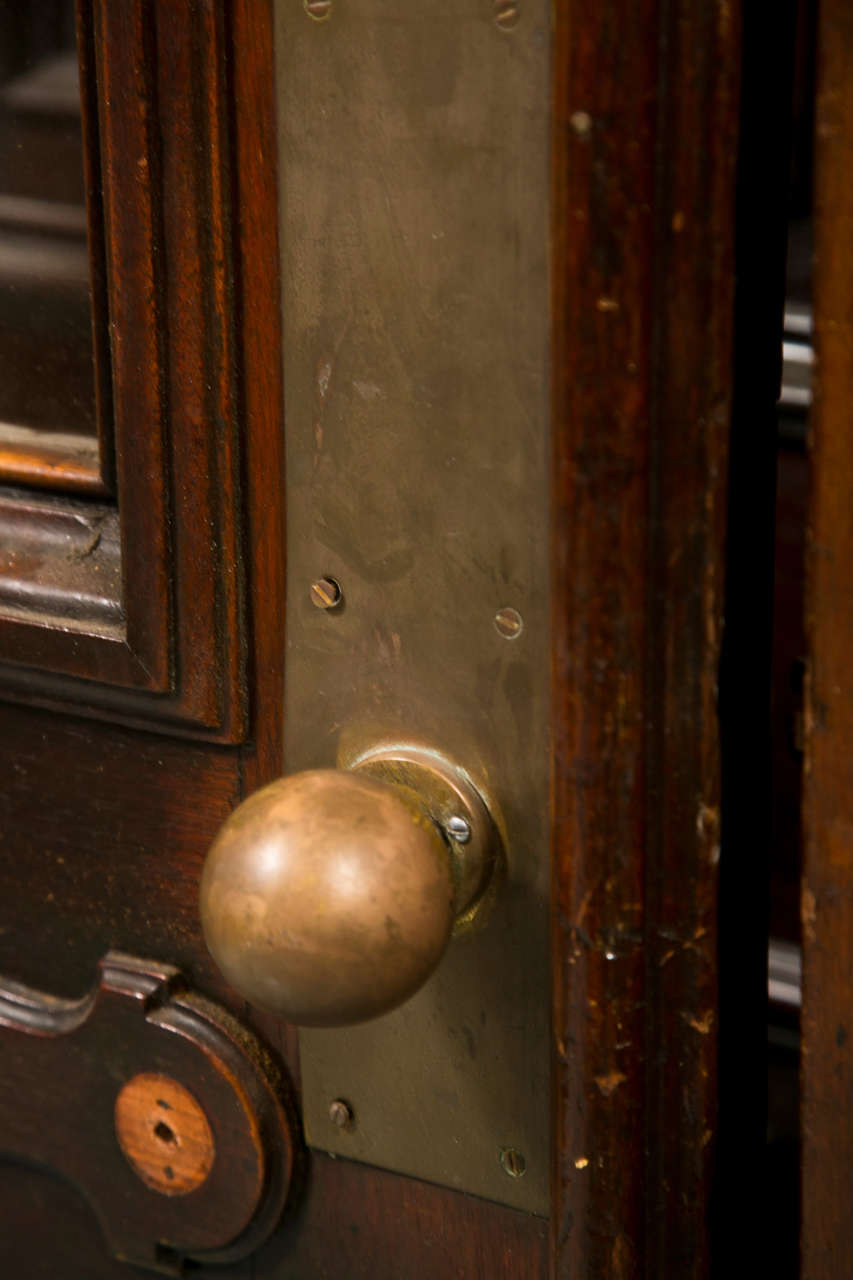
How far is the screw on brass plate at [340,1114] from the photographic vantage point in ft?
1.85

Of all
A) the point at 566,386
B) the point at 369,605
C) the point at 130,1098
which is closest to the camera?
the point at 566,386

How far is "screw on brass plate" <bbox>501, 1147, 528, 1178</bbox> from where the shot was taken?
21.0 inches

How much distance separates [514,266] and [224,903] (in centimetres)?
19

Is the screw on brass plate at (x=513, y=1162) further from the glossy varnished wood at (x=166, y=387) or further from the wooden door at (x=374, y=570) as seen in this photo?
the glossy varnished wood at (x=166, y=387)

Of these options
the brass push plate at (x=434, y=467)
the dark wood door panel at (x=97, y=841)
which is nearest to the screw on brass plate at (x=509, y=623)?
the brass push plate at (x=434, y=467)

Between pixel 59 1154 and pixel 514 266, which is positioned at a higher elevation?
pixel 514 266

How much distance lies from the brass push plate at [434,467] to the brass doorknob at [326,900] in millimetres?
59

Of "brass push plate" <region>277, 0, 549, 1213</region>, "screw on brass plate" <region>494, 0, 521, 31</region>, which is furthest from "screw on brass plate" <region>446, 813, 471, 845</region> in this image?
"screw on brass plate" <region>494, 0, 521, 31</region>

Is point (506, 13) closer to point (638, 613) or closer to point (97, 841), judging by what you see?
point (638, 613)

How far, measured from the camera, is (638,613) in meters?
0.43

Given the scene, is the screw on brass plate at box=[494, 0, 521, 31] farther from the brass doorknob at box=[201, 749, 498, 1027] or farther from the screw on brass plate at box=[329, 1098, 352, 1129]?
the screw on brass plate at box=[329, 1098, 352, 1129]

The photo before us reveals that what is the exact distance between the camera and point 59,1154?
2.10 ft

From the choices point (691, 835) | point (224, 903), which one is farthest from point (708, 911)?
point (224, 903)

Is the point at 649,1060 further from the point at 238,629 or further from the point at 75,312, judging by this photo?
the point at 75,312
